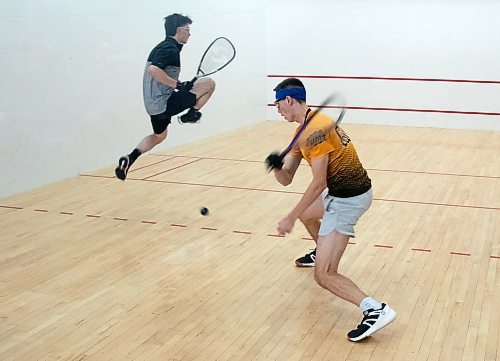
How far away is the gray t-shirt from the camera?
3934 mm

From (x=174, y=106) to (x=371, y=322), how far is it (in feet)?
6.38

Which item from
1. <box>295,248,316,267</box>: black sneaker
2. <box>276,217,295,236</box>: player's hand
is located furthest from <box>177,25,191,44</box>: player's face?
<box>276,217,295,236</box>: player's hand

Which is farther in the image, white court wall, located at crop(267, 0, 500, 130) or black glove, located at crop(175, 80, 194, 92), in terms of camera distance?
white court wall, located at crop(267, 0, 500, 130)

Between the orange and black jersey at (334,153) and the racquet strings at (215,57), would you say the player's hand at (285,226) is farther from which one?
the racquet strings at (215,57)

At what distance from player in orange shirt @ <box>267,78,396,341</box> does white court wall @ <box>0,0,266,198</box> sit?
1.99 metres

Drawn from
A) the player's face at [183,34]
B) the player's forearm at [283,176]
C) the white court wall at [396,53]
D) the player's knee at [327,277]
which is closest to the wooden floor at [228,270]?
the player's knee at [327,277]

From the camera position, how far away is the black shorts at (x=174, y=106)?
399 cm

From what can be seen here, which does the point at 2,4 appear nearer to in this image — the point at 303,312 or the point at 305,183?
the point at 305,183

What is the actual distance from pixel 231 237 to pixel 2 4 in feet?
7.65

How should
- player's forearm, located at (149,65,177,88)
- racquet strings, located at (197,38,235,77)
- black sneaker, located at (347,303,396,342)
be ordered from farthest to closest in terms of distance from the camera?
1. racquet strings, located at (197,38,235,77)
2. player's forearm, located at (149,65,177,88)
3. black sneaker, located at (347,303,396,342)

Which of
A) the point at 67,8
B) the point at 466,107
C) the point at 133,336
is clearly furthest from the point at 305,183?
the point at 466,107

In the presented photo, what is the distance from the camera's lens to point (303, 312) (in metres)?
2.80

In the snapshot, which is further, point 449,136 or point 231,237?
point 449,136

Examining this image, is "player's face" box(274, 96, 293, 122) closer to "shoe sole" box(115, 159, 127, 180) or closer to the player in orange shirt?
the player in orange shirt
